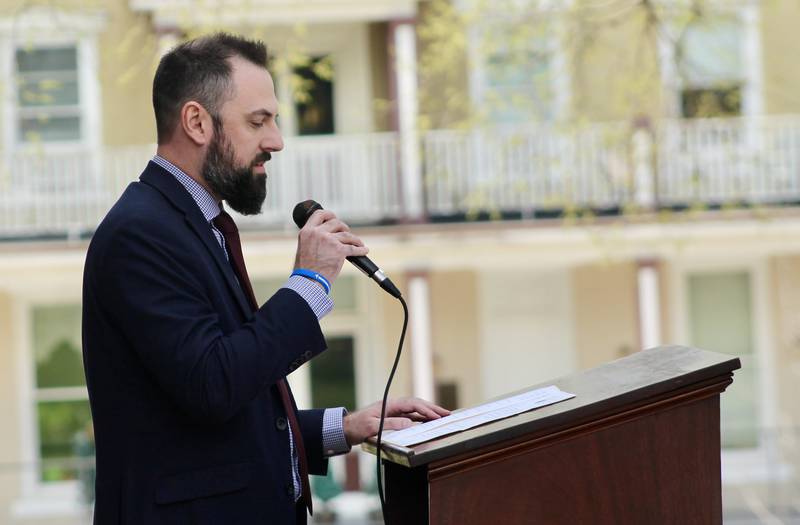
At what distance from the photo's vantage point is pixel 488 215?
54.9 feet

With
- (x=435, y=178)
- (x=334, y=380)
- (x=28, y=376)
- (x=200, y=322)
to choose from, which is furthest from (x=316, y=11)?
(x=200, y=322)

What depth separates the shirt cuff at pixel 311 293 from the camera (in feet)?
8.27

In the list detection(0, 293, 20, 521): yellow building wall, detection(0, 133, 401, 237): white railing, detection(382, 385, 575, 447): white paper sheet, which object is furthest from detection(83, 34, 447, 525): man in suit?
detection(0, 293, 20, 521): yellow building wall

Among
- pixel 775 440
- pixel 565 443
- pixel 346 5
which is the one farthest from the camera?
pixel 346 5

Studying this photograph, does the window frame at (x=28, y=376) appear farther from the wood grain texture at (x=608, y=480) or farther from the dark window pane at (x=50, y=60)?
the wood grain texture at (x=608, y=480)

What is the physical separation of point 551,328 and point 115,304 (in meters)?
14.8

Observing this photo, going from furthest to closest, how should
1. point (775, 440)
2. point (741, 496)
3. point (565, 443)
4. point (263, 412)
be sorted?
point (775, 440) → point (741, 496) → point (263, 412) → point (565, 443)

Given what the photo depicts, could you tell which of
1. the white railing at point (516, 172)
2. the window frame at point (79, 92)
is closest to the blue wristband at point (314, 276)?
the white railing at point (516, 172)

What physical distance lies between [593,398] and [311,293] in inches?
21.9

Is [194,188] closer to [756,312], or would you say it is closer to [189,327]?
[189,327]

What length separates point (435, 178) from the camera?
16047mm

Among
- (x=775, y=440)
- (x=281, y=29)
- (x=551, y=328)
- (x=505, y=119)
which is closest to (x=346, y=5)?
(x=281, y=29)

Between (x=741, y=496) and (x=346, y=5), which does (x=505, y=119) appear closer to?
(x=346, y=5)

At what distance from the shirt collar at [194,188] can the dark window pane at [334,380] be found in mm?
14098
